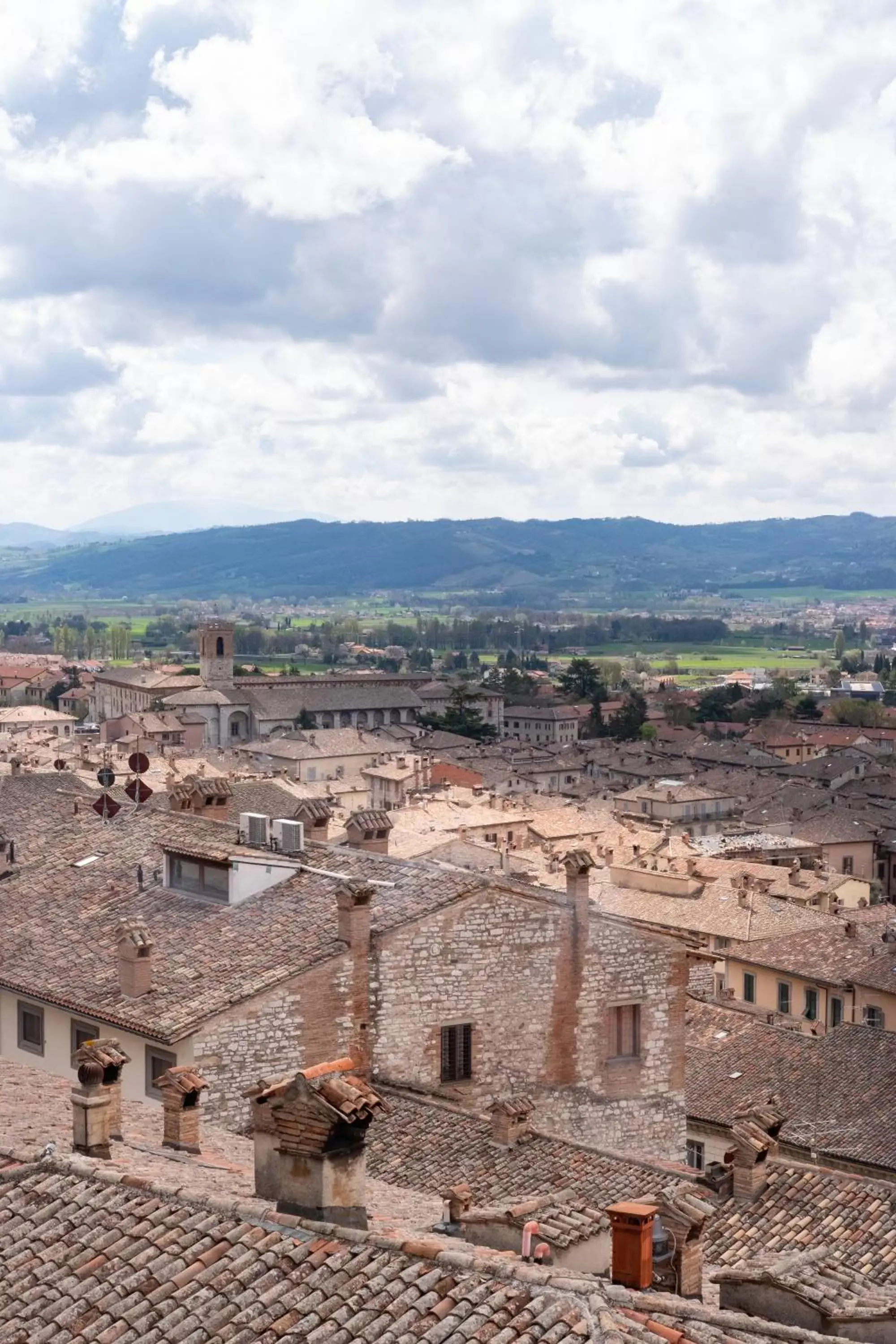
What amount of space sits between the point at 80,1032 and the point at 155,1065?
172cm

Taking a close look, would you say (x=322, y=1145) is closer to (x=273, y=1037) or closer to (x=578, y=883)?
(x=273, y=1037)

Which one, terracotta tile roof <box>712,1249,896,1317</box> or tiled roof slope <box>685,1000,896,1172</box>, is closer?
terracotta tile roof <box>712,1249,896,1317</box>

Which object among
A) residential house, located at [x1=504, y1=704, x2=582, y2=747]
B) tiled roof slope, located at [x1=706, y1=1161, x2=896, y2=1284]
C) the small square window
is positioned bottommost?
residential house, located at [x1=504, y1=704, x2=582, y2=747]

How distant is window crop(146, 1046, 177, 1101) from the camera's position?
60.2 feet

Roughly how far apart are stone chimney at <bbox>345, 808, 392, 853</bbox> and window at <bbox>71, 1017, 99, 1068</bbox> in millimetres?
5976

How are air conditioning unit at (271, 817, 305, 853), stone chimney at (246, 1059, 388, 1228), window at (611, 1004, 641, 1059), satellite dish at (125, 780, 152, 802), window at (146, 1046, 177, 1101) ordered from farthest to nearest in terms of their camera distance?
satellite dish at (125, 780, 152, 802), air conditioning unit at (271, 817, 305, 853), window at (611, 1004, 641, 1059), window at (146, 1046, 177, 1101), stone chimney at (246, 1059, 388, 1228)

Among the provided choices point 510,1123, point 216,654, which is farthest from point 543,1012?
point 216,654

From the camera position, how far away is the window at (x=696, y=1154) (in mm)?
27438

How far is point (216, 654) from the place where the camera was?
16912 cm

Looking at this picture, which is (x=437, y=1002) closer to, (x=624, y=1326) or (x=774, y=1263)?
(x=774, y=1263)

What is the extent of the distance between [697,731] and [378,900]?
14098cm

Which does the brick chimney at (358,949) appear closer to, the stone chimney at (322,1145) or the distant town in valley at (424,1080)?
the distant town in valley at (424,1080)

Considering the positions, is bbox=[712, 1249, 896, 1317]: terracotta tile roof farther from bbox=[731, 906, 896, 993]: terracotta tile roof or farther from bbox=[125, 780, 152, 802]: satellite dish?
bbox=[731, 906, 896, 993]: terracotta tile roof

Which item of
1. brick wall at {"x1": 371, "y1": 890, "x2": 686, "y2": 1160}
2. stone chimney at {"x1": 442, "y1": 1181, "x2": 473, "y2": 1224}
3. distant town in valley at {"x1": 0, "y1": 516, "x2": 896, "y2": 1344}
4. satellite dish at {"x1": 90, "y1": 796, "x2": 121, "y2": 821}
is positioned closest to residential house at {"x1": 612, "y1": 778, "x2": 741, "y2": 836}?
distant town in valley at {"x1": 0, "y1": 516, "x2": 896, "y2": 1344}
